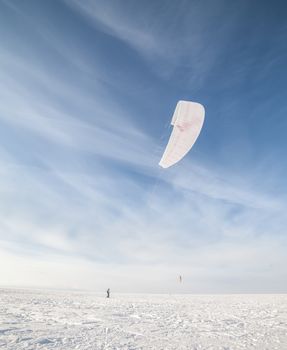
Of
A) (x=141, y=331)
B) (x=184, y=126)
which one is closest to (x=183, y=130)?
(x=184, y=126)

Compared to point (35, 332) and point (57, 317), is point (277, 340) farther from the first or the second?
point (57, 317)

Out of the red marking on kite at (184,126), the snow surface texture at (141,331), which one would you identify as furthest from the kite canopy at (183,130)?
the snow surface texture at (141,331)

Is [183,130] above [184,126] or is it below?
below

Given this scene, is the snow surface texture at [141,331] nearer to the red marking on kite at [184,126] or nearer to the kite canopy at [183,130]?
the kite canopy at [183,130]

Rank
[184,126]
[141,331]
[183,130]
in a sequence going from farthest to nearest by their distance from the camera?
[183,130], [184,126], [141,331]

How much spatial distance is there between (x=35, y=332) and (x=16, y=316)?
3807 mm

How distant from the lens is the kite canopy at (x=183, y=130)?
741 inches

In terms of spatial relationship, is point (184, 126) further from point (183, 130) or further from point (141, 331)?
point (141, 331)

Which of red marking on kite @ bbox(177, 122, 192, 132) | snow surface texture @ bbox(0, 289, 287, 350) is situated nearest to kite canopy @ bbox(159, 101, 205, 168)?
red marking on kite @ bbox(177, 122, 192, 132)

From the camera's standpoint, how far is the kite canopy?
61.8 ft

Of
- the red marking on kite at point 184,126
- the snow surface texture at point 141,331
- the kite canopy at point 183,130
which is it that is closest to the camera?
the snow surface texture at point 141,331

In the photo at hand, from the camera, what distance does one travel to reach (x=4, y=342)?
26.2 feet

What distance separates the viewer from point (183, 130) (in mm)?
19594

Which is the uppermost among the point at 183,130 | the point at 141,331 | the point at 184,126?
the point at 184,126
